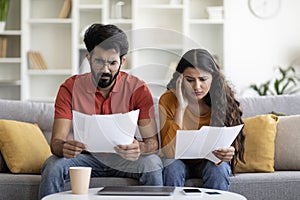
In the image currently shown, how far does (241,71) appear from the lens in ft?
18.6

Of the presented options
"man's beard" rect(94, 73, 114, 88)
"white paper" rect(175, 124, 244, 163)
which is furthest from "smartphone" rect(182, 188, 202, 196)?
"man's beard" rect(94, 73, 114, 88)

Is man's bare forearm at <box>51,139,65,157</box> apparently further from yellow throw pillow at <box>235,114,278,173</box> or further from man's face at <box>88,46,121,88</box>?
yellow throw pillow at <box>235,114,278,173</box>

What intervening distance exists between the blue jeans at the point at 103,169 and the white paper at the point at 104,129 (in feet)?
0.63

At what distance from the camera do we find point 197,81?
111 inches

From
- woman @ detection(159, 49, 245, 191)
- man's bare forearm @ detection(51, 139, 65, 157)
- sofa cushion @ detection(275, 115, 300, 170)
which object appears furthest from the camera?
sofa cushion @ detection(275, 115, 300, 170)

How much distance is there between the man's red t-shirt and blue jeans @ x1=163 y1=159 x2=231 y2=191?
0.88ft

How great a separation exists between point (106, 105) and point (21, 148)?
21.5 inches

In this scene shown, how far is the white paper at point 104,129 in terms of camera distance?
7.66ft

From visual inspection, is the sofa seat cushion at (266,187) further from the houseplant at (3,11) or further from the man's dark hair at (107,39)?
the houseplant at (3,11)

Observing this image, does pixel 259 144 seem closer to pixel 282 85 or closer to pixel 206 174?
pixel 206 174

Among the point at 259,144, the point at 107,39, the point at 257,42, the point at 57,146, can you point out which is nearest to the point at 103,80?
the point at 107,39

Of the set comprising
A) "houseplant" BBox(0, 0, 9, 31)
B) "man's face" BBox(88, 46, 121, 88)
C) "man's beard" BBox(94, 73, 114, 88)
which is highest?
"houseplant" BBox(0, 0, 9, 31)

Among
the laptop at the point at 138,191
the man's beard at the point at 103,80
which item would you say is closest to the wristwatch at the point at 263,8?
the man's beard at the point at 103,80

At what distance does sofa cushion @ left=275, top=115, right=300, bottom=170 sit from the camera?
3158 mm
